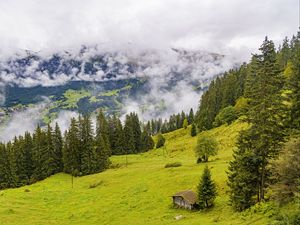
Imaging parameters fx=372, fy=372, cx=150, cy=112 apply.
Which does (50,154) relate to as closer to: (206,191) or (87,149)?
(87,149)

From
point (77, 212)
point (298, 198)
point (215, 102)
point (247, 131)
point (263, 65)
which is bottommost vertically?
point (77, 212)

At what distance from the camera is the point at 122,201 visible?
74.1m

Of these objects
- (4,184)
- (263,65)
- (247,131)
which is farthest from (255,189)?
(4,184)

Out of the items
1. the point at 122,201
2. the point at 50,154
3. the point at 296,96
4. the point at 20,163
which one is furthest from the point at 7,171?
the point at 296,96

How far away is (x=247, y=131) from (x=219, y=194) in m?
21.3

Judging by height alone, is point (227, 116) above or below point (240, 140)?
above

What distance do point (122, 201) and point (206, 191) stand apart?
805 inches

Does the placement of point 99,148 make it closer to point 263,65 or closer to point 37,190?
point 37,190

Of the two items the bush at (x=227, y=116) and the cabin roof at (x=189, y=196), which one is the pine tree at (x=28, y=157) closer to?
the bush at (x=227, y=116)

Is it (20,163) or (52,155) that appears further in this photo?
(52,155)

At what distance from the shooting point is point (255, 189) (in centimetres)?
5034

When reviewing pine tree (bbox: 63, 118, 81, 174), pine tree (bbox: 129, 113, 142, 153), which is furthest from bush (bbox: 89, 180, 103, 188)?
pine tree (bbox: 129, 113, 142, 153)

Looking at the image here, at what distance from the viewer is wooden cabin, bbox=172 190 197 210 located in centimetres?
6322

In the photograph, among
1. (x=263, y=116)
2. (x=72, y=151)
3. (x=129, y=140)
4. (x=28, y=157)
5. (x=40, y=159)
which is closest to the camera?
(x=263, y=116)
